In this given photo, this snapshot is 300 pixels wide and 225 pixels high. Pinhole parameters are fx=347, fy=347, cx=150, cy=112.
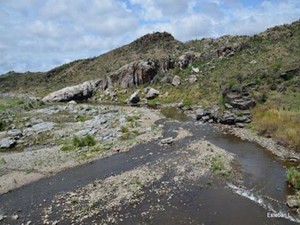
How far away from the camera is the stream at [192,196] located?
2269 cm

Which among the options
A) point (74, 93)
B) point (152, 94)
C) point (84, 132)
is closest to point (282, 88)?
point (84, 132)

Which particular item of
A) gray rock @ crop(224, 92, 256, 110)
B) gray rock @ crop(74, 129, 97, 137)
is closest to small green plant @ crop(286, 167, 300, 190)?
gray rock @ crop(74, 129, 97, 137)

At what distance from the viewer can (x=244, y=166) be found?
3300 cm

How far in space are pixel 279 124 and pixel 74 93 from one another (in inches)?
2725

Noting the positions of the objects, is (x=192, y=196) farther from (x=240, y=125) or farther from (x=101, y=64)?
(x=101, y=64)

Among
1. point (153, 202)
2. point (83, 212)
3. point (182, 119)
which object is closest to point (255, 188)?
point (153, 202)

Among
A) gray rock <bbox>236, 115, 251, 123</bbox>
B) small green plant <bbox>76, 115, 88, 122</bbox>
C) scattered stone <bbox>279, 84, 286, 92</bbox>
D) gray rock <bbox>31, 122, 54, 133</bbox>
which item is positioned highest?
gray rock <bbox>31, 122, 54, 133</bbox>

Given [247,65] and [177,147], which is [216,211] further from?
[247,65]

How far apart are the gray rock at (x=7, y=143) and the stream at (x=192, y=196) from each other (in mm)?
13600

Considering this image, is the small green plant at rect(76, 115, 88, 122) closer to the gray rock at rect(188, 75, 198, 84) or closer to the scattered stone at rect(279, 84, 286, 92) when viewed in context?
the scattered stone at rect(279, 84, 286, 92)

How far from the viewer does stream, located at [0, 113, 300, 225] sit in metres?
22.7

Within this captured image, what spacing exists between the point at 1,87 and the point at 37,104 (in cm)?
9800

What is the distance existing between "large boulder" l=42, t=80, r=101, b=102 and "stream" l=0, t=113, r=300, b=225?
214 feet

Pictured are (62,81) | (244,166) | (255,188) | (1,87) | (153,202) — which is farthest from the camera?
(1,87)
